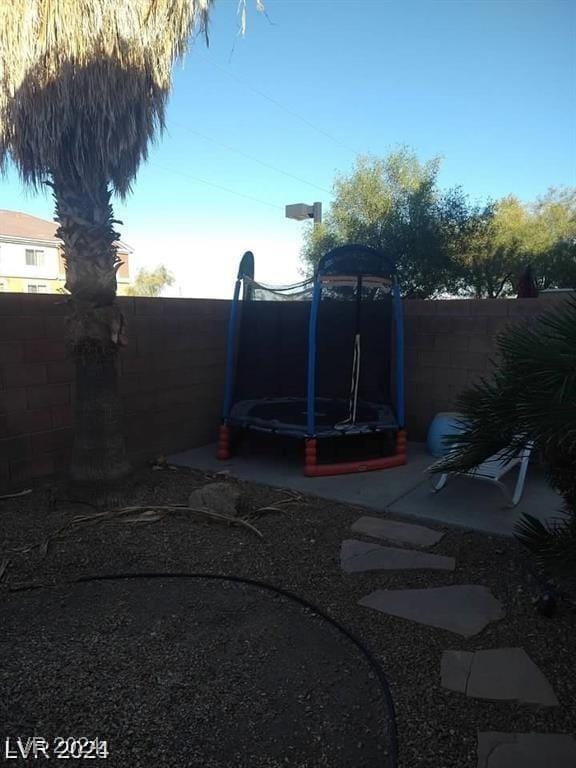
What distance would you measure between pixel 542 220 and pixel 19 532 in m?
20.6

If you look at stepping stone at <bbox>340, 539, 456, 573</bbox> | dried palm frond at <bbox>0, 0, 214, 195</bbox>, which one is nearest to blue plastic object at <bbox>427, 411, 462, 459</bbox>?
stepping stone at <bbox>340, 539, 456, 573</bbox>

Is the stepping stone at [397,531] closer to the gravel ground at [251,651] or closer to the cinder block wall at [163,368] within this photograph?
the gravel ground at [251,651]

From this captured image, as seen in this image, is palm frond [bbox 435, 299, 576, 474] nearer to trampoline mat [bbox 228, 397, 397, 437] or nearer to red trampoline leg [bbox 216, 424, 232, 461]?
trampoline mat [bbox 228, 397, 397, 437]

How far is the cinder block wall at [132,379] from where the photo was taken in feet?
15.1

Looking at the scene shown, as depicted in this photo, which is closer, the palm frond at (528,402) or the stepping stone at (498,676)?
the stepping stone at (498,676)

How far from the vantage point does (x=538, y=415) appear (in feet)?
8.29

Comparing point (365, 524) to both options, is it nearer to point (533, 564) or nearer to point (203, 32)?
point (533, 564)

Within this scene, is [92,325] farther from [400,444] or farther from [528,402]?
[400,444]

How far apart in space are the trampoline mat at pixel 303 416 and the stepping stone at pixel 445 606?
2485 mm

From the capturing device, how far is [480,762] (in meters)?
1.89

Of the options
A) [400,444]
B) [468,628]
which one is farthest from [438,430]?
[468,628]

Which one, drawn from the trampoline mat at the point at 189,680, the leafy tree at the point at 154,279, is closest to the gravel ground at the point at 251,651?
the trampoline mat at the point at 189,680

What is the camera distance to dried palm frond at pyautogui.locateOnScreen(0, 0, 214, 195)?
3.76 m

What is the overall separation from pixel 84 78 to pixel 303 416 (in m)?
3.84
